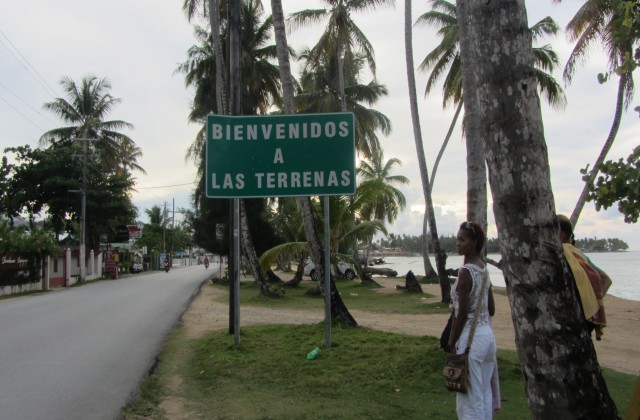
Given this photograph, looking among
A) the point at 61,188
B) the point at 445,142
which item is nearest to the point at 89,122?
the point at 61,188

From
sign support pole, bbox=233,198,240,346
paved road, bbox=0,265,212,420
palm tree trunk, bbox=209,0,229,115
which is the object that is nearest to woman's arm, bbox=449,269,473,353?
paved road, bbox=0,265,212,420

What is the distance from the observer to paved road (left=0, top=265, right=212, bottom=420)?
5820 millimetres

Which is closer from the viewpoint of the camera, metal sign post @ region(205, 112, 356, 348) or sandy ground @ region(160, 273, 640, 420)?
metal sign post @ region(205, 112, 356, 348)

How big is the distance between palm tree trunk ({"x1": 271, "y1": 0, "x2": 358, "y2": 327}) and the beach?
5.48ft

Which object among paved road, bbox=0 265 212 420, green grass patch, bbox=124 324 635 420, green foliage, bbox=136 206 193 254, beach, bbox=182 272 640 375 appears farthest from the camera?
green foliage, bbox=136 206 193 254

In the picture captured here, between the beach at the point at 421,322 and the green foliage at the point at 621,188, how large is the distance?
405 cm

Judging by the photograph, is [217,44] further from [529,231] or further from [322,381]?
[529,231]

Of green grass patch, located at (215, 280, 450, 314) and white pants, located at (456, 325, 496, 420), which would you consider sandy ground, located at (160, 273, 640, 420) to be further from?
white pants, located at (456, 325, 496, 420)

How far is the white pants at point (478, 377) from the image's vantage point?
377cm

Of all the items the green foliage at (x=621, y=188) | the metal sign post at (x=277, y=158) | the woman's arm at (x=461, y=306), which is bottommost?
the woman's arm at (x=461, y=306)

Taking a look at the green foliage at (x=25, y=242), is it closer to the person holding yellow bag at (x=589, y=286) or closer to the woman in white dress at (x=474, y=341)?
the woman in white dress at (x=474, y=341)

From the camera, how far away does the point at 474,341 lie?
3818 millimetres

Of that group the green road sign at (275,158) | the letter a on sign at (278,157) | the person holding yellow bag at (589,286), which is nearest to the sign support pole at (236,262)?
the green road sign at (275,158)

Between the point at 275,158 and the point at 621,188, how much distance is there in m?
4.76
